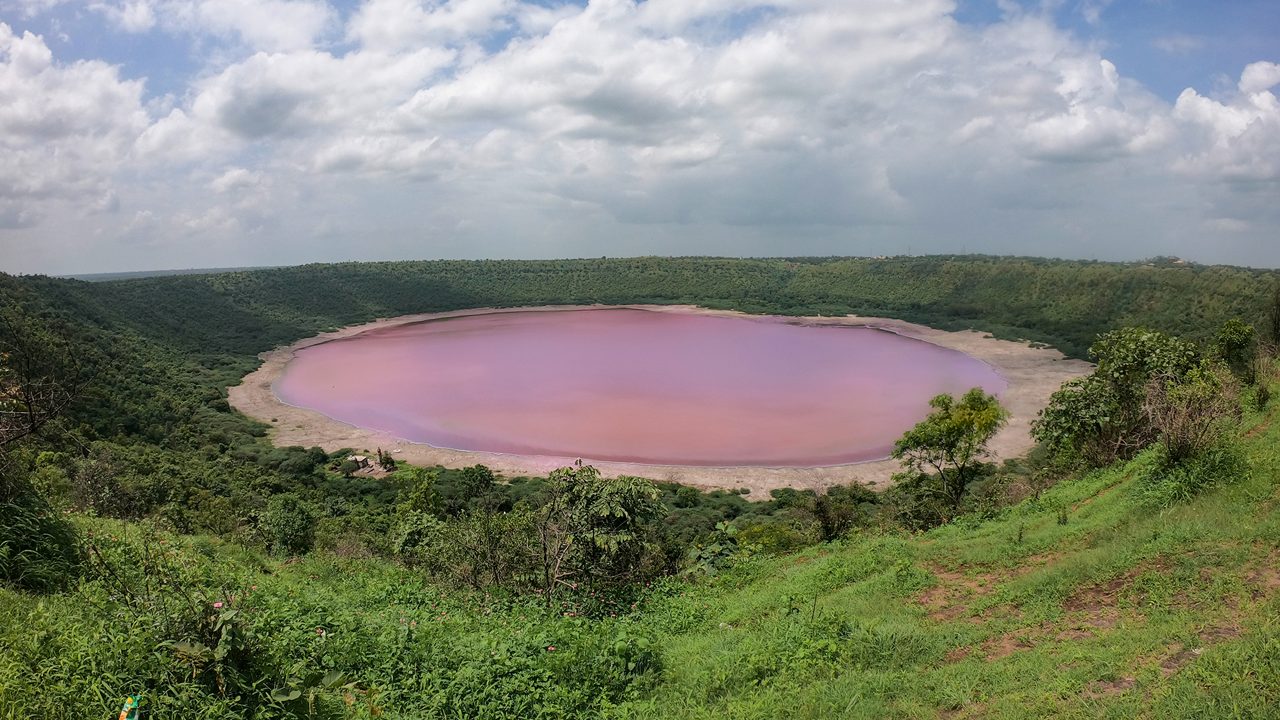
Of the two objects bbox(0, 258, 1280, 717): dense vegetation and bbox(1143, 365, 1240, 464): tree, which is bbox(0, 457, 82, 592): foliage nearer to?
bbox(0, 258, 1280, 717): dense vegetation

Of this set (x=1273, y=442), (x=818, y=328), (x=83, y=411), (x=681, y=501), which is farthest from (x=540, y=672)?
(x=818, y=328)

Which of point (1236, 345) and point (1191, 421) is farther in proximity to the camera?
point (1236, 345)

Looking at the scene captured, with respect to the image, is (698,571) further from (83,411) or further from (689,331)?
(689,331)

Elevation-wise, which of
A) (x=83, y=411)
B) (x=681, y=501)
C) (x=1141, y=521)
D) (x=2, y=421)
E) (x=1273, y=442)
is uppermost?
(x=2, y=421)

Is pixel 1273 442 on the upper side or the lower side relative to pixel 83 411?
upper

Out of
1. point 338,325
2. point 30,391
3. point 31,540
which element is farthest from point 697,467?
point 338,325

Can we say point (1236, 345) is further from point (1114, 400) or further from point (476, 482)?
point (476, 482)

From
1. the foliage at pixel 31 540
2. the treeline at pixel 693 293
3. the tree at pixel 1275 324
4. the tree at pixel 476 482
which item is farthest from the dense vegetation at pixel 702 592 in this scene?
the treeline at pixel 693 293
